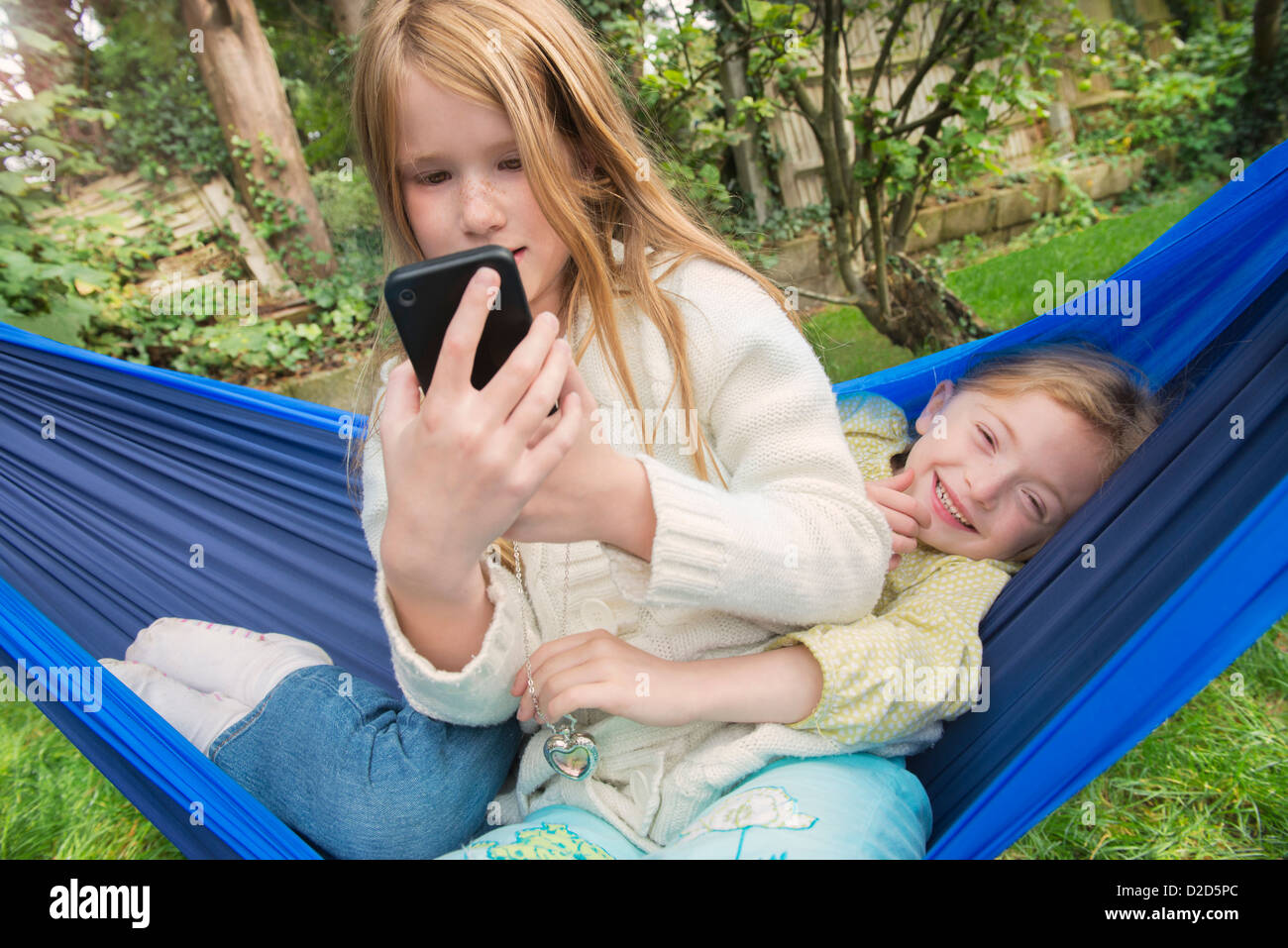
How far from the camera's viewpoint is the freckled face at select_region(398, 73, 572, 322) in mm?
980

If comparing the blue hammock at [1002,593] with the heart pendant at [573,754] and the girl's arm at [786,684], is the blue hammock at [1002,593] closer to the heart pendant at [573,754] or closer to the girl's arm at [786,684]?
the girl's arm at [786,684]

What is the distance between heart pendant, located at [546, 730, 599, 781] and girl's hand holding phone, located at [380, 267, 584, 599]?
31cm

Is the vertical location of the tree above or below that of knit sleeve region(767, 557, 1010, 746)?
above

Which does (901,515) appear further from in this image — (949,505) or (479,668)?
(479,668)

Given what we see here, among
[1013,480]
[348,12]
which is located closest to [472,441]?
[1013,480]

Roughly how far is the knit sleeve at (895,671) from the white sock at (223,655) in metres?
0.72

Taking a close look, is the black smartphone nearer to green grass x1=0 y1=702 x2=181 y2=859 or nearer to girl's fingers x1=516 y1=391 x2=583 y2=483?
girl's fingers x1=516 y1=391 x2=583 y2=483

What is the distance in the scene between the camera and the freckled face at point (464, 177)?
0.98m

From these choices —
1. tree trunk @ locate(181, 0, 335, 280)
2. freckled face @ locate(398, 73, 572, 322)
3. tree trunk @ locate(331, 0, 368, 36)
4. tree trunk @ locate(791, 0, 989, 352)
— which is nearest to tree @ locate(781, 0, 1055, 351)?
tree trunk @ locate(791, 0, 989, 352)

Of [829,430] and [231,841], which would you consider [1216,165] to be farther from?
[231,841]

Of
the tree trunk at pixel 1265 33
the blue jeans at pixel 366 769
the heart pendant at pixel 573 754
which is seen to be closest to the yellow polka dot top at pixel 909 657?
the heart pendant at pixel 573 754

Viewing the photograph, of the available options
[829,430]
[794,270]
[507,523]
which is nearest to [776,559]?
[829,430]

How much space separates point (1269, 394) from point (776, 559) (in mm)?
509

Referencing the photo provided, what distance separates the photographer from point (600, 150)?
3.63ft
